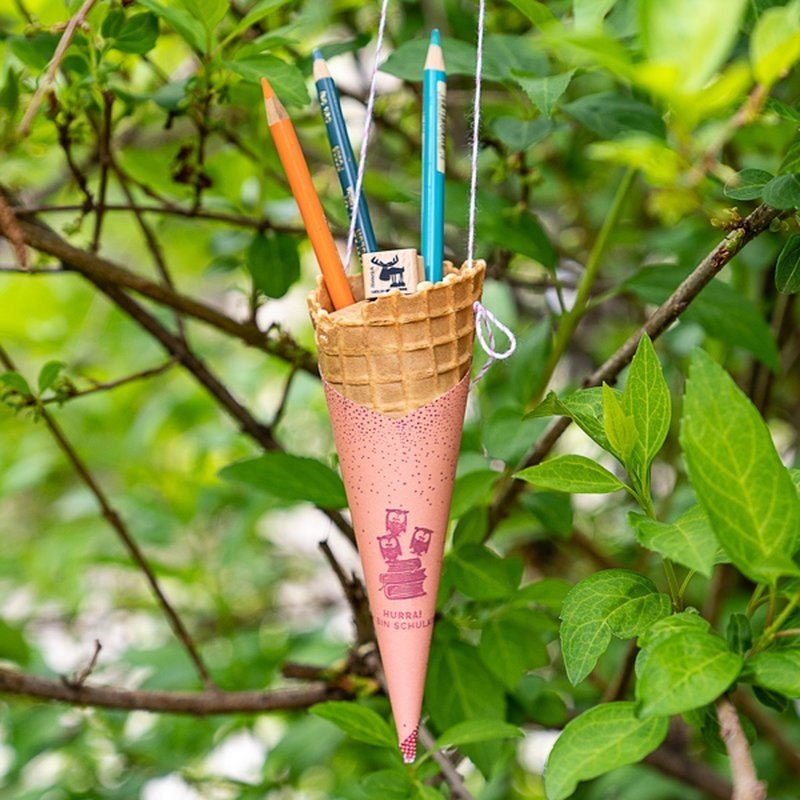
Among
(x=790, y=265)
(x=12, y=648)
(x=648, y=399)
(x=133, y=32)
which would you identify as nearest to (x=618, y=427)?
(x=648, y=399)

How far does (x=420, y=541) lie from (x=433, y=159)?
0.54 ft

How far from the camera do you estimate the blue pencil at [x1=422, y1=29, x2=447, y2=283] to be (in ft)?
1.50

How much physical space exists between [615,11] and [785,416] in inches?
Answer: 27.3

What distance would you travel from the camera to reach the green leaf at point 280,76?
19.9 inches

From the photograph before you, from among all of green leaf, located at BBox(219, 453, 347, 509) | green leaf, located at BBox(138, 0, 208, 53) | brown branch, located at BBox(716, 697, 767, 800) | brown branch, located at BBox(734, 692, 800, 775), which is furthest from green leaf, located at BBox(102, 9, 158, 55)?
brown branch, located at BBox(734, 692, 800, 775)

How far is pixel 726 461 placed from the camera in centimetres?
35

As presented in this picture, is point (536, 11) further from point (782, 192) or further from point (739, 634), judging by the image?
point (739, 634)

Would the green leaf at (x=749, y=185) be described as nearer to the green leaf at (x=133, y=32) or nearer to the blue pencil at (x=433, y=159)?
the blue pencil at (x=433, y=159)

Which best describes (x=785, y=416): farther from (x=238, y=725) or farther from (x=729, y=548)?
(x=729, y=548)

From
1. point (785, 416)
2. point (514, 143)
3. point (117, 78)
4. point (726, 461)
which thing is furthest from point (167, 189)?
point (785, 416)

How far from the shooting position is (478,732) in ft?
1.62

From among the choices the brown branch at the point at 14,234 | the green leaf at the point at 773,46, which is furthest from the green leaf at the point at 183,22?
the green leaf at the point at 773,46

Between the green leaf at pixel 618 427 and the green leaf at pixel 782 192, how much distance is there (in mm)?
97

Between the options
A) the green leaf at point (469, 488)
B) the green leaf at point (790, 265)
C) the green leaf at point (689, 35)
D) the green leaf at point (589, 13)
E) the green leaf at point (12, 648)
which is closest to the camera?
the green leaf at point (689, 35)
